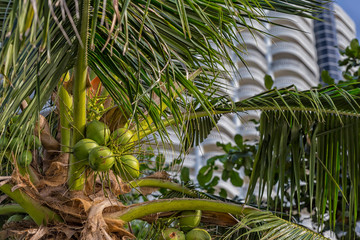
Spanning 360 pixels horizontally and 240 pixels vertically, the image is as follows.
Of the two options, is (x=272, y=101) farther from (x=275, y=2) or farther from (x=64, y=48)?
(x=64, y=48)

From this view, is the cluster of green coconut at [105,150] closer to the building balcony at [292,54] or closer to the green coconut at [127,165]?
the green coconut at [127,165]

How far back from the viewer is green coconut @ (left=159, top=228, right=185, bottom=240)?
292 centimetres

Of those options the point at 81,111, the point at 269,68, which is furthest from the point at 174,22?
the point at 269,68

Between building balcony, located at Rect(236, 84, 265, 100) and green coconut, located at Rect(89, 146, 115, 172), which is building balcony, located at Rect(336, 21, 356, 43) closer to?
building balcony, located at Rect(236, 84, 265, 100)

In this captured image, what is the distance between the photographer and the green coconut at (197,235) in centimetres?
A: 299

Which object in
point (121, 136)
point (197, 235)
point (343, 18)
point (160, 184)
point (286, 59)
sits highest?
point (343, 18)

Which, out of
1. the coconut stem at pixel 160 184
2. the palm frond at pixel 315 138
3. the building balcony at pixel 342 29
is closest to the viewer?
the coconut stem at pixel 160 184

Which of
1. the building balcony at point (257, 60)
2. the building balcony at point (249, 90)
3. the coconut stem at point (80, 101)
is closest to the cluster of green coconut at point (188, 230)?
the coconut stem at point (80, 101)

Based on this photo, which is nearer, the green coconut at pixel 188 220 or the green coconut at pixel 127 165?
the green coconut at pixel 127 165

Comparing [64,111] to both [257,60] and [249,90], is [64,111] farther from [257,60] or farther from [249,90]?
[257,60]

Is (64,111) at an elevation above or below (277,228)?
above

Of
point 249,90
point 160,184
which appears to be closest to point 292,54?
point 249,90

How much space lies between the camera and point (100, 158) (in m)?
2.42

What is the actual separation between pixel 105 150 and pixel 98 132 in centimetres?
17
